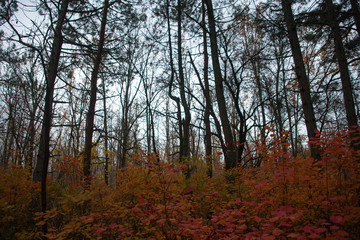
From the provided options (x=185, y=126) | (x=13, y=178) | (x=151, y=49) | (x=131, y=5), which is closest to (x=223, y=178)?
(x=185, y=126)

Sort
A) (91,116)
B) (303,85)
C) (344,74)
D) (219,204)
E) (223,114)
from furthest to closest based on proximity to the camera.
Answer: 1. (223,114)
2. (91,116)
3. (344,74)
4. (303,85)
5. (219,204)

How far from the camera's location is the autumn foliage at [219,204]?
1.68 meters

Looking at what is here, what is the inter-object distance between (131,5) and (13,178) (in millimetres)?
4953

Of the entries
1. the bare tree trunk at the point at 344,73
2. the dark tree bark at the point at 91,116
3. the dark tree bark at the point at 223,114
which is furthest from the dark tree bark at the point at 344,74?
the dark tree bark at the point at 91,116

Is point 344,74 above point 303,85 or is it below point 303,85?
above

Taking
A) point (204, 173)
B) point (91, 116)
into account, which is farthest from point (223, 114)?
point (91, 116)

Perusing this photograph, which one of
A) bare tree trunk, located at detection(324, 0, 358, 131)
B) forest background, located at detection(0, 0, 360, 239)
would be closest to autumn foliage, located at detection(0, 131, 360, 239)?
forest background, located at detection(0, 0, 360, 239)

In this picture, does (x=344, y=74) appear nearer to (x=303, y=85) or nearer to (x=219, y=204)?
(x=303, y=85)

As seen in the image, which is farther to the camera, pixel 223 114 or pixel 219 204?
pixel 223 114

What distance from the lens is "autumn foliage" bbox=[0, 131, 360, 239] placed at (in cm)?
168

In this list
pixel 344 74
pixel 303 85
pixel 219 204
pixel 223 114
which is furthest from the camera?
pixel 223 114

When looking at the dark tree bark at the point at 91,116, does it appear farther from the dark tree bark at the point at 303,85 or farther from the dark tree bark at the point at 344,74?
the dark tree bark at the point at 344,74

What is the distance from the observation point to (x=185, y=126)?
6.94 m

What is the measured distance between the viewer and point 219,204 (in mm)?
3123
